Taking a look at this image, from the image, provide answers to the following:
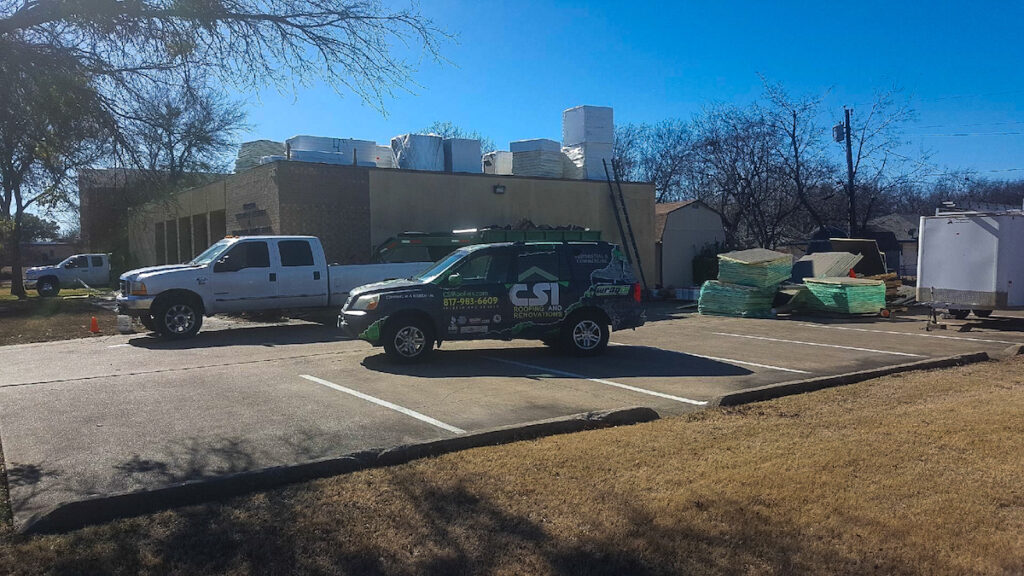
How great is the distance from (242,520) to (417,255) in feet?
48.9

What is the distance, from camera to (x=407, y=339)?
35.6 ft

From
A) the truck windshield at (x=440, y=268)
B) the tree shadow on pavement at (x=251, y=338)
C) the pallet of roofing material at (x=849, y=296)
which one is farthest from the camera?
the pallet of roofing material at (x=849, y=296)

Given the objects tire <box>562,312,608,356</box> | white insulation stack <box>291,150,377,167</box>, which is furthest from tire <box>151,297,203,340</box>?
white insulation stack <box>291,150,377,167</box>

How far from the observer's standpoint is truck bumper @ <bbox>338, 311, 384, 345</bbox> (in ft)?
35.1

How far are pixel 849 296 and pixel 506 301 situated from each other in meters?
11.5

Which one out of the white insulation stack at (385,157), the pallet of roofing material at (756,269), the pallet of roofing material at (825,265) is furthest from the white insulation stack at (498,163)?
the pallet of roofing material at (825,265)

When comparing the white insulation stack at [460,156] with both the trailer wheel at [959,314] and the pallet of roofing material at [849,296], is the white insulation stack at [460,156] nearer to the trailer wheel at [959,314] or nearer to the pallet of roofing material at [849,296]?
the pallet of roofing material at [849,296]

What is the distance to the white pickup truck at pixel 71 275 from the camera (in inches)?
1321

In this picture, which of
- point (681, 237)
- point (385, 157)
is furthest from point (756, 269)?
point (385, 157)

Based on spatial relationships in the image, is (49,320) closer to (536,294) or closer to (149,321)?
(149,321)

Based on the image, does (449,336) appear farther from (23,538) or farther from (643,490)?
(23,538)

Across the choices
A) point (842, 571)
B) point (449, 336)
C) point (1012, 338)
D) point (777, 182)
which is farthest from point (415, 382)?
point (777, 182)

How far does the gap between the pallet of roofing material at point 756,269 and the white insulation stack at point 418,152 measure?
935cm

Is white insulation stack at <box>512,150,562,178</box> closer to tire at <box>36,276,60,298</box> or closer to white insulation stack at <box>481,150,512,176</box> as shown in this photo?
white insulation stack at <box>481,150,512,176</box>
